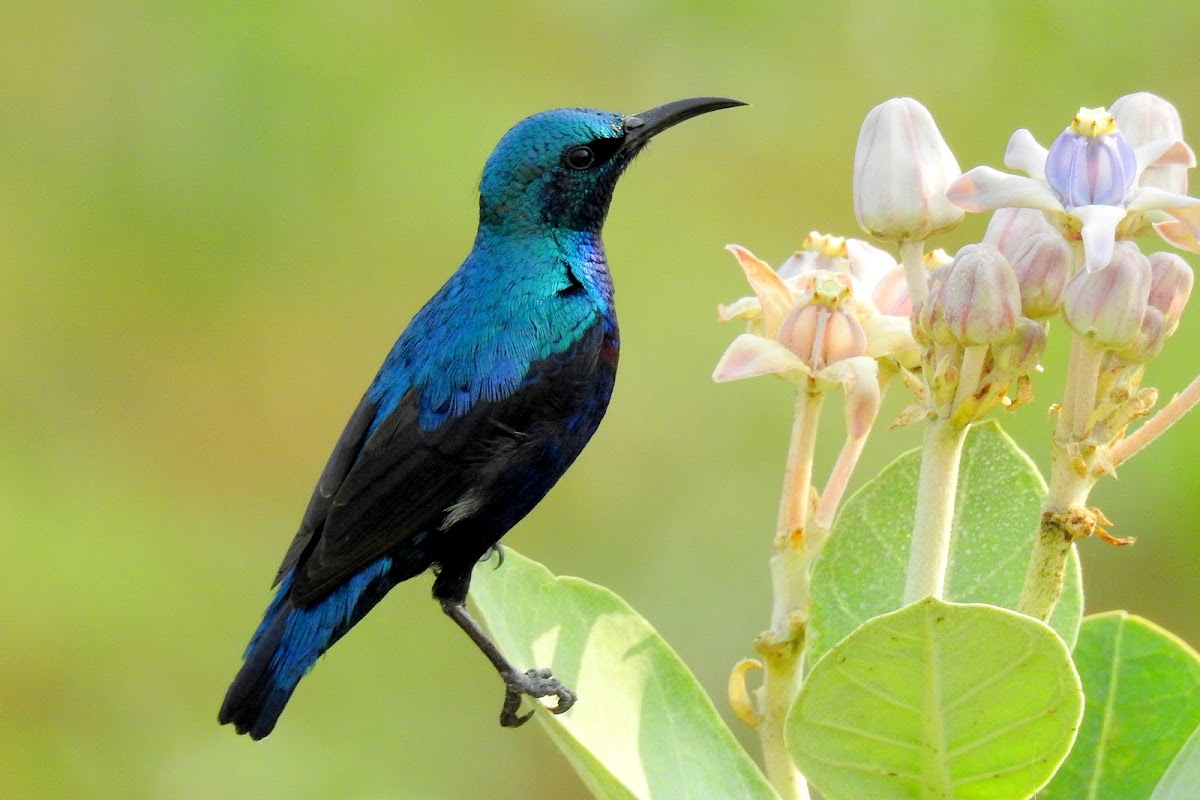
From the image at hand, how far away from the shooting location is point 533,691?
6.61ft

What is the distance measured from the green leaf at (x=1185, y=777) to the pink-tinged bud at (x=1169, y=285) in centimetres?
38

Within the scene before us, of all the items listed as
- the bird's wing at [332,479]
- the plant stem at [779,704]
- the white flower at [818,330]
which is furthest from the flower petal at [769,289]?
the bird's wing at [332,479]

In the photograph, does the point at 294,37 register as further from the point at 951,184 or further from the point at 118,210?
the point at 951,184

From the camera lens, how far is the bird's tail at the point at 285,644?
2377 millimetres

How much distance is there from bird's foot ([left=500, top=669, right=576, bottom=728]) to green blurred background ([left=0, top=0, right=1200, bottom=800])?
1.85 m

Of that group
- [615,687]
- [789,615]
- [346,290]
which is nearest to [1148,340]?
[789,615]

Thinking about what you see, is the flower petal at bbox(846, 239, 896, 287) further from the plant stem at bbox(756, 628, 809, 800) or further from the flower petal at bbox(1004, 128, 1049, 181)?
the plant stem at bbox(756, 628, 809, 800)

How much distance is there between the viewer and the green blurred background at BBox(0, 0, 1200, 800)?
14.7 feet

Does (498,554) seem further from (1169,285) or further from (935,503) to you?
(1169,285)

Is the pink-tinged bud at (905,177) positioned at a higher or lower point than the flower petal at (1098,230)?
higher

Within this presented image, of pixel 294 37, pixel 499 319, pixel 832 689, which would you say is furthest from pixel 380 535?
pixel 294 37

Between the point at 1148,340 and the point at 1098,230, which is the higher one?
the point at 1098,230

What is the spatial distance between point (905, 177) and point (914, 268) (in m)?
0.09

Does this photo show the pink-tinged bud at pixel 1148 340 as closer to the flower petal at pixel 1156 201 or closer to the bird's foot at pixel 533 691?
the flower petal at pixel 1156 201
